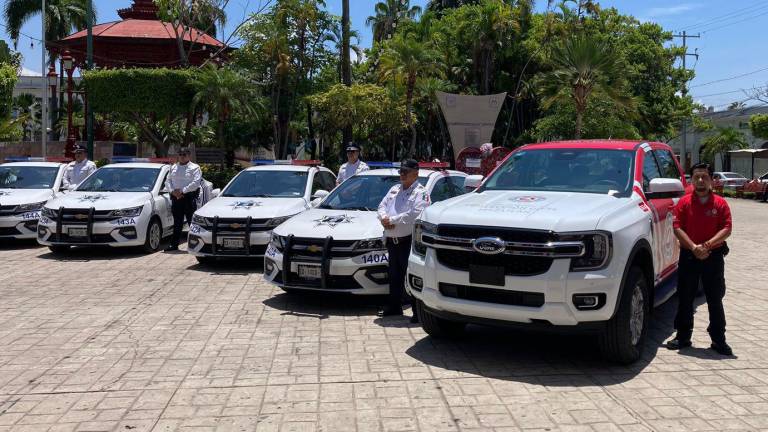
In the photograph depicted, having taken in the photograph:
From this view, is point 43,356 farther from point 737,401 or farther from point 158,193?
point 158,193

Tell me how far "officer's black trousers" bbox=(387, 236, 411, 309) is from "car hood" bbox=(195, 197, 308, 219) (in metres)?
3.10

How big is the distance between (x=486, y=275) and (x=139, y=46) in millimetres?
29728

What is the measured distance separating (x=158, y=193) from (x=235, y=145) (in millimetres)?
18619

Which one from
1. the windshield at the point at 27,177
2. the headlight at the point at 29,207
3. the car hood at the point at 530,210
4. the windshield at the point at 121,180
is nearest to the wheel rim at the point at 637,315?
the car hood at the point at 530,210

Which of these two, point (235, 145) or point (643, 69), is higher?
Result: point (643, 69)

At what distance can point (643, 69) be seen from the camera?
39.3 m

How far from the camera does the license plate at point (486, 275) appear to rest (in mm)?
5355

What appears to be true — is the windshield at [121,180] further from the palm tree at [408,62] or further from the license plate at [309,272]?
the palm tree at [408,62]

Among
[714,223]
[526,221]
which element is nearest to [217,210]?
[526,221]

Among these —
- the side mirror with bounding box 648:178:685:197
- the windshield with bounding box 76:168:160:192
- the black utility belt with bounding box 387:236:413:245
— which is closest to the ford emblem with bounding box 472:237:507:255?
the side mirror with bounding box 648:178:685:197

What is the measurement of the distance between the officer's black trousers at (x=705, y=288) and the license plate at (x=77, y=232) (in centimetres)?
891

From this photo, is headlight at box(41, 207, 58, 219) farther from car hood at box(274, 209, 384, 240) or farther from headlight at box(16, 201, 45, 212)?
car hood at box(274, 209, 384, 240)

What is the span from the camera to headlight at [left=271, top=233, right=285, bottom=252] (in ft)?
26.0

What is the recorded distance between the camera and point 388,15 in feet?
161
